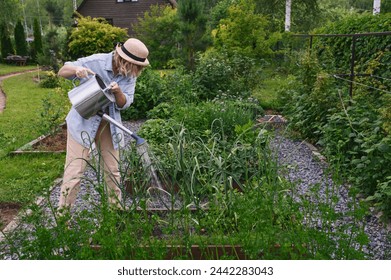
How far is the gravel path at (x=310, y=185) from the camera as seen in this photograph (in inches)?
116

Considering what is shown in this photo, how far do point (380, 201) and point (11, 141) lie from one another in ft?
15.1

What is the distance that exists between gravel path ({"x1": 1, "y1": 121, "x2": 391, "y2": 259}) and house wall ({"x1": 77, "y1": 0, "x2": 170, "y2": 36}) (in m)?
22.1

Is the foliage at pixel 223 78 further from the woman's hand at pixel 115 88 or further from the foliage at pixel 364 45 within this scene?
the woman's hand at pixel 115 88

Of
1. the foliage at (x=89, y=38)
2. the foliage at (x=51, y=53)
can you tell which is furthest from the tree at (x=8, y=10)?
the foliage at (x=89, y=38)

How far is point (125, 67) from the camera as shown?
10.1ft

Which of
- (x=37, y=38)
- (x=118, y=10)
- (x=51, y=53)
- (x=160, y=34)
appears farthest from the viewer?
(x=118, y=10)

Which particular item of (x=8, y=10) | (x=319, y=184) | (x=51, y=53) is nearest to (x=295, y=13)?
(x=51, y=53)

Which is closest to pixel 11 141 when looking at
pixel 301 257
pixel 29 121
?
pixel 29 121

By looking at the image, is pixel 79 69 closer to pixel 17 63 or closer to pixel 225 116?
pixel 225 116

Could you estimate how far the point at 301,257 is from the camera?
215 cm

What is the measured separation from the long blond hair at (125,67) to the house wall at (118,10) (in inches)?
947

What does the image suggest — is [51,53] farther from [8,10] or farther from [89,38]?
[8,10]

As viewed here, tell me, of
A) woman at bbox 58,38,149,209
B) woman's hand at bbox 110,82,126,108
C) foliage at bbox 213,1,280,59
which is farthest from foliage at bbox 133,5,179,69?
woman's hand at bbox 110,82,126,108

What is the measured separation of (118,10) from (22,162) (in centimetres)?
2366
